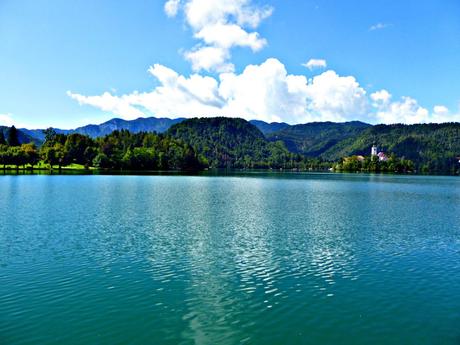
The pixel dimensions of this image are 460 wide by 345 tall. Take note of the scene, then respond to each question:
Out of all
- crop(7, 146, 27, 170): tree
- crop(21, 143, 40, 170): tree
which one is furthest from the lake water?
crop(21, 143, 40, 170): tree

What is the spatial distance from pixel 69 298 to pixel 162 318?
6151 millimetres

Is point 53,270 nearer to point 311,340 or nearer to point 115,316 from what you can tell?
point 115,316

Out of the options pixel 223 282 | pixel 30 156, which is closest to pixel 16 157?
pixel 30 156

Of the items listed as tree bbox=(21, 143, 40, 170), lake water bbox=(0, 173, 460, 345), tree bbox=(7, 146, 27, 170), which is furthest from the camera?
tree bbox=(21, 143, 40, 170)

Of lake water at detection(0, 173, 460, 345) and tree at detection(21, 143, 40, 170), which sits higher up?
tree at detection(21, 143, 40, 170)

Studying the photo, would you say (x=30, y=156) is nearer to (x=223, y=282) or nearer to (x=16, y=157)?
(x=16, y=157)

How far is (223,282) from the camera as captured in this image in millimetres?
22672

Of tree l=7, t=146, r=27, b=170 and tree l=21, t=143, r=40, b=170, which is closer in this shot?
tree l=7, t=146, r=27, b=170

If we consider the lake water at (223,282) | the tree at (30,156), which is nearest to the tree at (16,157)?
the tree at (30,156)

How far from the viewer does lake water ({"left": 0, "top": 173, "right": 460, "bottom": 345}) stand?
648 inches

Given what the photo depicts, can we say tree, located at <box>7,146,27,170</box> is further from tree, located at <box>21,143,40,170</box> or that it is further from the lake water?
the lake water

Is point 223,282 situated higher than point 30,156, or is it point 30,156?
point 30,156

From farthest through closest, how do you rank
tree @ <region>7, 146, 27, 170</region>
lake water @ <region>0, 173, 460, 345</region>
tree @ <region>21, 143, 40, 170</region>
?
tree @ <region>21, 143, 40, 170</region> < tree @ <region>7, 146, 27, 170</region> < lake water @ <region>0, 173, 460, 345</region>

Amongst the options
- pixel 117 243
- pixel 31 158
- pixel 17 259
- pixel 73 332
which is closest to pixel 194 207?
pixel 117 243
